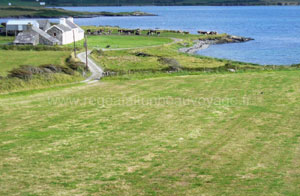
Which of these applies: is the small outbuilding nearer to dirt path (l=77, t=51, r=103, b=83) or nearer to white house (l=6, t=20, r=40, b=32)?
white house (l=6, t=20, r=40, b=32)

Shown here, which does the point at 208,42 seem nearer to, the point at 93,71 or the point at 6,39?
the point at 6,39

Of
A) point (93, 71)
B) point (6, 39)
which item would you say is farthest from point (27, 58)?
point (6, 39)

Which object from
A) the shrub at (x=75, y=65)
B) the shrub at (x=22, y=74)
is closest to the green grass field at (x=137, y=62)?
the shrub at (x=75, y=65)

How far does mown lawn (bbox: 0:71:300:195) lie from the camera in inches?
679

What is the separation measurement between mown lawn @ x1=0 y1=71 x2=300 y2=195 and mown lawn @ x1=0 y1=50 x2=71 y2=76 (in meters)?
23.7

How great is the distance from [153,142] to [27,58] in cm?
5103

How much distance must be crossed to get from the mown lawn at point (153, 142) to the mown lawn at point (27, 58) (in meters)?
23.7

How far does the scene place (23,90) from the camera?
4247 centimetres

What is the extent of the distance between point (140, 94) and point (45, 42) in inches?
2571

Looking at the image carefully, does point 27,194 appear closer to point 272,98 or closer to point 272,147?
point 272,147

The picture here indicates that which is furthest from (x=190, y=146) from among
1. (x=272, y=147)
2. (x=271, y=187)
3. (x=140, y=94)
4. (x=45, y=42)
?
(x=45, y=42)

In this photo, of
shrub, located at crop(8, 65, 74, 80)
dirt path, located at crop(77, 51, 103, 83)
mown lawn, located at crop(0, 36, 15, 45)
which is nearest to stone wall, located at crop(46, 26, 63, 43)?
mown lawn, located at crop(0, 36, 15, 45)

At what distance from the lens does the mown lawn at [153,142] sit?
679 inches

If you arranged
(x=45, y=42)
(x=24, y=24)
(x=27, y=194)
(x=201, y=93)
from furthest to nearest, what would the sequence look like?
(x=24, y=24) → (x=45, y=42) → (x=201, y=93) → (x=27, y=194)
